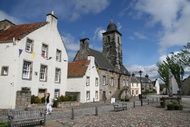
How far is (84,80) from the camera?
1221 inches

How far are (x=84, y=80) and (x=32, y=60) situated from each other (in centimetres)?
1217

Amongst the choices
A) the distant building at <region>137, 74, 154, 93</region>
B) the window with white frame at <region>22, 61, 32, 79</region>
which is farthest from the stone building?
the distant building at <region>137, 74, 154, 93</region>

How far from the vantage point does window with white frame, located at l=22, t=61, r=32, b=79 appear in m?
19.9

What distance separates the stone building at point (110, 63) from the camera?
38719mm

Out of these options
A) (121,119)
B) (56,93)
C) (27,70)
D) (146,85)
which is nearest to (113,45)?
(56,93)

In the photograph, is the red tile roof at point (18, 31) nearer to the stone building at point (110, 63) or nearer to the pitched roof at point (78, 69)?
the pitched roof at point (78, 69)

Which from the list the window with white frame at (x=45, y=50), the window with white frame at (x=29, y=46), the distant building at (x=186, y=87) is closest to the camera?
the window with white frame at (x=29, y=46)

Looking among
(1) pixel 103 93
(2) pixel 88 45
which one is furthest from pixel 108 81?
(2) pixel 88 45

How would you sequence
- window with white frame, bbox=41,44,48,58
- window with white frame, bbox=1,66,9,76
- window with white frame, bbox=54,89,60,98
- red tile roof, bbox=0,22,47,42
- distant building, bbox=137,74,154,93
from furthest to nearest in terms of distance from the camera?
distant building, bbox=137,74,154,93 < window with white frame, bbox=54,89,60,98 < window with white frame, bbox=41,44,48,58 < red tile roof, bbox=0,22,47,42 < window with white frame, bbox=1,66,9,76

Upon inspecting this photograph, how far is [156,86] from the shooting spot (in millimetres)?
95562

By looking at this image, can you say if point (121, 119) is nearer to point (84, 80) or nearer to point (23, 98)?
point (23, 98)

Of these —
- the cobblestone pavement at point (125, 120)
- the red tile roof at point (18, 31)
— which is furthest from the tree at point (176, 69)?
the red tile roof at point (18, 31)

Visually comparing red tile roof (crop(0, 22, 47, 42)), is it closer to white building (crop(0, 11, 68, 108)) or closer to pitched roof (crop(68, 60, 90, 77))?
white building (crop(0, 11, 68, 108))

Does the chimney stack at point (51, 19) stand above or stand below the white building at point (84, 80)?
above
